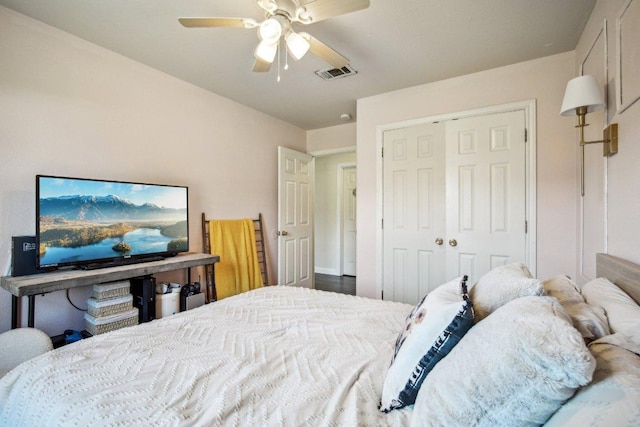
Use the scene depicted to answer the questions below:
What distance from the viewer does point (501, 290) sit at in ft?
3.36

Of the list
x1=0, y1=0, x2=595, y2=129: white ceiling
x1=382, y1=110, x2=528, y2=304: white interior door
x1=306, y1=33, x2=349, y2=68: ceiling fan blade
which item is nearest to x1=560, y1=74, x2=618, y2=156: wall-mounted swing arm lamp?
x1=0, y1=0, x2=595, y2=129: white ceiling

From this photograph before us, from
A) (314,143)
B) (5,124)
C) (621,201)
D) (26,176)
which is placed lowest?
(621,201)

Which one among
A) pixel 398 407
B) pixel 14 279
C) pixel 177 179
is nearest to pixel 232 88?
pixel 177 179

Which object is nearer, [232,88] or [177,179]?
[177,179]

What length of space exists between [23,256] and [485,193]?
3.73 metres

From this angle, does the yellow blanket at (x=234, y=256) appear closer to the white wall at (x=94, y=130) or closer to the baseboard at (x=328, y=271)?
the white wall at (x=94, y=130)

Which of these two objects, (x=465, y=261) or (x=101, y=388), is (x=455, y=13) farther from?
(x=101, y=388)

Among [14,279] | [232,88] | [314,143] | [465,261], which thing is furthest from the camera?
[314,143]

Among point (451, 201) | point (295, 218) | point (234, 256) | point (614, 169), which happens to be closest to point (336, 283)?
point (295, 218)

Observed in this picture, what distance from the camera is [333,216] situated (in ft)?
20.3

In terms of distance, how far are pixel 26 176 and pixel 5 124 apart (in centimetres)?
36

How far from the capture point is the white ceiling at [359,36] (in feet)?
6.60

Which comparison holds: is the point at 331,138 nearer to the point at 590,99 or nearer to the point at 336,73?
the point at 336,73

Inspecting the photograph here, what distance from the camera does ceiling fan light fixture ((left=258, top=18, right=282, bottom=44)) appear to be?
5.57 feet
